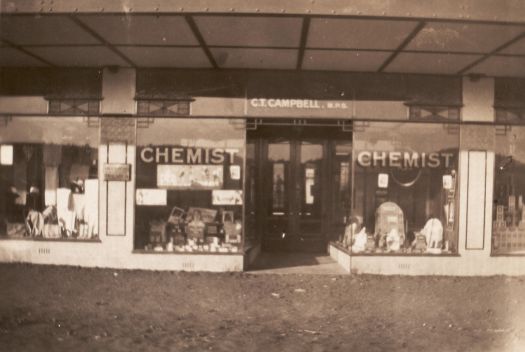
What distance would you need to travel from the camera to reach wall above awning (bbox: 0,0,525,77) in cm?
597

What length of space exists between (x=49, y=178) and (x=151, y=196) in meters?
1.95

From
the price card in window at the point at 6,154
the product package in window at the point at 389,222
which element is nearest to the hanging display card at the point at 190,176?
the price card in window at the point at 6,154

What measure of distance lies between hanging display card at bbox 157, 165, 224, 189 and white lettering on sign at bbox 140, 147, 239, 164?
4.2 inches

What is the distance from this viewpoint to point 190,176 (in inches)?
349

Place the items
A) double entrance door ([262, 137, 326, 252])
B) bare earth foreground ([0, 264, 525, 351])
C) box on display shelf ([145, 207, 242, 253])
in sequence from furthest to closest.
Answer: double entrance door ([262, 137, 326, 252])
box on display shelf ([145, 207, 242, 253])
bare earth foreground ([0, 264, 525, 351])

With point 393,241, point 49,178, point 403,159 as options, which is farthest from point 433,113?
point 49,178

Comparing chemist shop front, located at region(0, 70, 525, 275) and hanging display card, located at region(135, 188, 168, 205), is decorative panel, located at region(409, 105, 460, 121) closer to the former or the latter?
chemist shop front, located at region(0, 70, 525, 275)

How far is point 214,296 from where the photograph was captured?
7.05 m

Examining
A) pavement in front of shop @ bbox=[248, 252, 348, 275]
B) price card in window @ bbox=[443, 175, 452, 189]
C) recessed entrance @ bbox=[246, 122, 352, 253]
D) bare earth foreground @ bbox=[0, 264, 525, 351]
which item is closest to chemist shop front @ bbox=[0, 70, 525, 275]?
price card in window @ bbox=[443, 175, 452, 189]

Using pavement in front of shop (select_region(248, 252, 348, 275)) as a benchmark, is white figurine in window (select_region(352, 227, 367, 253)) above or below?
above

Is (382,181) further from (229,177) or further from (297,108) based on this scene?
(229,177)

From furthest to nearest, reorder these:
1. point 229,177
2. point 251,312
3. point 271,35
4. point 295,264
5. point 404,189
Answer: point 295,264 < point 404,189 < point 229,177 < point 271,35 < point 251,312

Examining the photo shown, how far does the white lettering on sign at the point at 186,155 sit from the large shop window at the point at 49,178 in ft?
3.57

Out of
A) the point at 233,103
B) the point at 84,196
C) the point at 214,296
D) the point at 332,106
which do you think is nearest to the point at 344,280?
the point at 214,296
